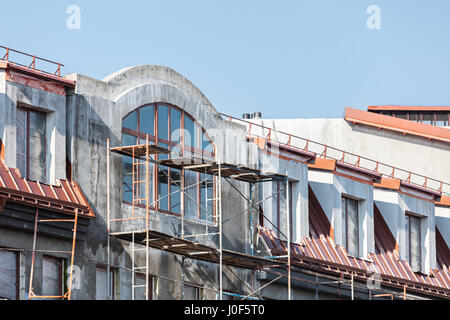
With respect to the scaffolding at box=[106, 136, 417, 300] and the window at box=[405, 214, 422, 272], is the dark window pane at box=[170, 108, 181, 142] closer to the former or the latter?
the scaffolding at box=[106, 136, 417, 300]

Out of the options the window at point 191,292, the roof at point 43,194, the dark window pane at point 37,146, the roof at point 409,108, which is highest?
the roof at point 409,108

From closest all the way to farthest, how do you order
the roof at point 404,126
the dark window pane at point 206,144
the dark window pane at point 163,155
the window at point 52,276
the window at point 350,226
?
the window at point 52,276, the dark window pane at point 163,155, the dark window pane at point 206,144, the window at point 350,226, the roof at point 404,126

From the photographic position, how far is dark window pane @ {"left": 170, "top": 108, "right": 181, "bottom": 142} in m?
43.2

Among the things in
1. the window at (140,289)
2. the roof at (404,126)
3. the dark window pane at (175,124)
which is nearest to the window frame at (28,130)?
the window at (140,289)

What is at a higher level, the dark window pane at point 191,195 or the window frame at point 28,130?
the window frame at point 28,130

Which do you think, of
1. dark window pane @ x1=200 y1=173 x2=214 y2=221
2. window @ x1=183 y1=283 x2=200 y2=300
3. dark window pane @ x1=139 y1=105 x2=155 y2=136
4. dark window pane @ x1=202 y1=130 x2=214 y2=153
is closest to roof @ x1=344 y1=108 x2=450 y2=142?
dark window pane @ x1=202 y1=130 x2=214 y2=153

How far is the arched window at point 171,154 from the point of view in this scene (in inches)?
1614

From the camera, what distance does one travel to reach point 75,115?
127 ft

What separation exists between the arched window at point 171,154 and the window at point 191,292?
2.34 meters

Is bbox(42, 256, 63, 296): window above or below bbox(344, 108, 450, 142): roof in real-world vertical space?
below

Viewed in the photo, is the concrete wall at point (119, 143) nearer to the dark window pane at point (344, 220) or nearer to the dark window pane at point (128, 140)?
the dark window pane at point (128, 140)

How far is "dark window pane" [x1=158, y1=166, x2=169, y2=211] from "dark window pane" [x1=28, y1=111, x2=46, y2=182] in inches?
206

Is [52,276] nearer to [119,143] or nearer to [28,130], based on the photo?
[28,130]
